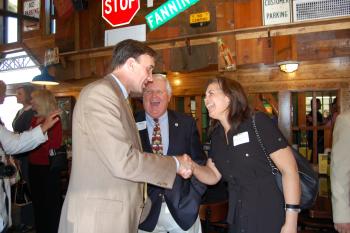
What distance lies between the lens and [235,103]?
1.90 m

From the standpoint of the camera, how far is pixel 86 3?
581cm

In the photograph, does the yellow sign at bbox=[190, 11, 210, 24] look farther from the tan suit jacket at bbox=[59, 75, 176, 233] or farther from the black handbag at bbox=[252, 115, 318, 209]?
the tan suit jacket at bbox=[59, 75, 176, 233]

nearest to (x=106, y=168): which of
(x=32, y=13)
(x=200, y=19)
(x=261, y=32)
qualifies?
(x=261, y=32)

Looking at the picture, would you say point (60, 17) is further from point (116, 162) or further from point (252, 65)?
point (116, 162)

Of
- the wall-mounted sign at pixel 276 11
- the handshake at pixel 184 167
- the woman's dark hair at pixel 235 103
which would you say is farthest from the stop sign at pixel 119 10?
the handshake at pixel 184 167

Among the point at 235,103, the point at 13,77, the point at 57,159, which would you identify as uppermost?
the point at 13,77

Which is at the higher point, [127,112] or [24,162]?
[127,112]

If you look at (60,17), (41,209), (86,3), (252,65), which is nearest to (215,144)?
(41,209)

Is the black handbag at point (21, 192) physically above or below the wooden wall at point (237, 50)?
below

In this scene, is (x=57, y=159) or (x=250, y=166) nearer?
(x=250, y=166)

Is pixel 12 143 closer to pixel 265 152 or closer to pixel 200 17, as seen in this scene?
pixel 265 152

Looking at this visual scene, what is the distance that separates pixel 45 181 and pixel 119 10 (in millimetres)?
2706

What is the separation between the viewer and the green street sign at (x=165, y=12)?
15.2ft

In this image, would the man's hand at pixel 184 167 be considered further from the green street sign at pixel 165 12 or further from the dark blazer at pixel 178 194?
the green street sign at pixel 165 12
